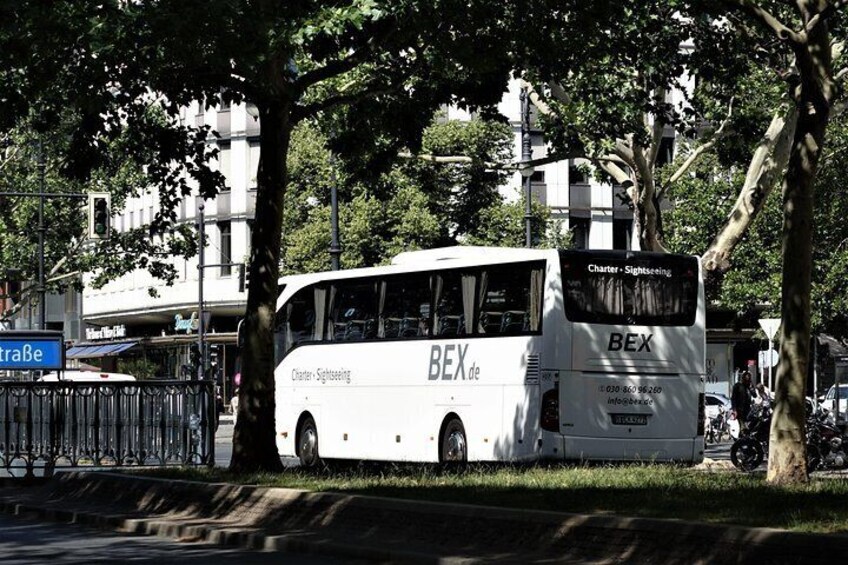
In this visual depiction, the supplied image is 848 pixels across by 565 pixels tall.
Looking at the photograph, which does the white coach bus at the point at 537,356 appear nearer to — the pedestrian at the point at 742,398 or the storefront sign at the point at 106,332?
the pedestrian at the point at 742,398

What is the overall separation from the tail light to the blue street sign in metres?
7.30

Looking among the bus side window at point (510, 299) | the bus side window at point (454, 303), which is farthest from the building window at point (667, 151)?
the bus side window at point (510, 299)

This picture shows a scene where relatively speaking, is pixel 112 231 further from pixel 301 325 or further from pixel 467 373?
pixel 467 373

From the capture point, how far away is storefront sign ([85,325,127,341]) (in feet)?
278

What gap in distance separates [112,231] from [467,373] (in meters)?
29.3

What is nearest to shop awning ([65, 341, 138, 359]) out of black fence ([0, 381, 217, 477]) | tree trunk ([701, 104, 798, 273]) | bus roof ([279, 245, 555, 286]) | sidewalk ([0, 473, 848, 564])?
bus roof ([279, 245, 555, 286])

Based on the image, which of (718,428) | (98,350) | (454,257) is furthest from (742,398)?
(98,350)

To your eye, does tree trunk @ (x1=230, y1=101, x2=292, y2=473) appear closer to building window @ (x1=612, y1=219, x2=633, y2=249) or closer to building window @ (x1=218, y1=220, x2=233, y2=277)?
building window @ (x1=218, y1=220, x2=233, y2=277)

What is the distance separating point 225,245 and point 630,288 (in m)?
49.6

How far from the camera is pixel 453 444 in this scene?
28.8 metres

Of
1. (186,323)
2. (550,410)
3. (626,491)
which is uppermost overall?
(186,323)

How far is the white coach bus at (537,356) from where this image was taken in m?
26.7

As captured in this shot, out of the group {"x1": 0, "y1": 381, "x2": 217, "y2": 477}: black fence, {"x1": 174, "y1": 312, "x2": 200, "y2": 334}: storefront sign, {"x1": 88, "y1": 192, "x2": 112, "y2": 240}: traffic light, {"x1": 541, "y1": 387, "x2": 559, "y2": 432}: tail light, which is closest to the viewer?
{"x1": 0, "y1": 381, "x2": 217, "y2": 477}: black fence

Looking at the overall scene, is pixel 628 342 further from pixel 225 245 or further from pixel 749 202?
pixel 225 245
